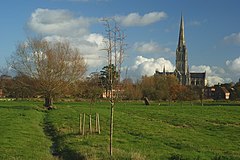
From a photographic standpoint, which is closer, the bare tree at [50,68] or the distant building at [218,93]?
the bare tree at [50,68]

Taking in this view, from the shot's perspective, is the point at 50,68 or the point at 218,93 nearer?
the point at 50,68

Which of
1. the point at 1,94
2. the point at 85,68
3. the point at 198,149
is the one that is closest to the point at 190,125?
the point at 198,149

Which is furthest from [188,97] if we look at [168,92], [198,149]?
[198,149]

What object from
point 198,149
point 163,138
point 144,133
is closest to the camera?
point 198,149

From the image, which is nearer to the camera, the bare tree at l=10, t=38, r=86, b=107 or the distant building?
the bare tree at l=10, t=38, r=86, b=107

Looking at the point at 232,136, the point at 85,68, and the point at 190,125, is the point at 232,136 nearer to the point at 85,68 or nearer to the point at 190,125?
the point at 190,125

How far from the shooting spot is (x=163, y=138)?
24.3 metres

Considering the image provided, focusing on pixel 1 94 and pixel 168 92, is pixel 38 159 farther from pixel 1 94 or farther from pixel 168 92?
pixel 1 94

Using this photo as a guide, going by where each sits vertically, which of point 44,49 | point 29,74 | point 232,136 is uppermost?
point 44,49

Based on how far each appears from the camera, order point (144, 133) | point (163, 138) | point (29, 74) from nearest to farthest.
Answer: point (163, 138)
point (144, 133)
point (29, 74)

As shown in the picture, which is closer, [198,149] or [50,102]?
[198,149]

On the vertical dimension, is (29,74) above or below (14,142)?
above

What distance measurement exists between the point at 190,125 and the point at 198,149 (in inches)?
629

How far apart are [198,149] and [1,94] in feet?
385
